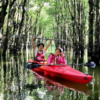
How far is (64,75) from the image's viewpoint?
28.8ft

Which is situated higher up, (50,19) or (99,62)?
(50,19)

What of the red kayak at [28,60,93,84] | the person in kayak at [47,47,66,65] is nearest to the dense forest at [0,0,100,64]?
the person in kayak at [47,47,66,65]

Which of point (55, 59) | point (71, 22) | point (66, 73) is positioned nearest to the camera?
point (66, 73)

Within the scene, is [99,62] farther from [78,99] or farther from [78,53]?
[78,99]

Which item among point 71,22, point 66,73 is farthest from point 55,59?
point 71,22

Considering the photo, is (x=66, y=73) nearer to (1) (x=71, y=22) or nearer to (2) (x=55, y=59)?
(2) (x=55, y=59)

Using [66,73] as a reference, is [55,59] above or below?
above

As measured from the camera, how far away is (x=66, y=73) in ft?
28.4

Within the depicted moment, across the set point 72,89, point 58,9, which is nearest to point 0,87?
point 72,89

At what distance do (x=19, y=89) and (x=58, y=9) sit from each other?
2304 centimetres

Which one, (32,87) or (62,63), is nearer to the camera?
(32,87)

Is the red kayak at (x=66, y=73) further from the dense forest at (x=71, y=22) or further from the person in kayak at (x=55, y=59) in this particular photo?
the dense forest at (x=71, y=22)

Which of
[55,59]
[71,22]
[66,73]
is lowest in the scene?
[66,73]

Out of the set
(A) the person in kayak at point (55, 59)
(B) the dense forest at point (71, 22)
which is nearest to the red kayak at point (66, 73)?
(A) the person in kayak at point (55, 59)
